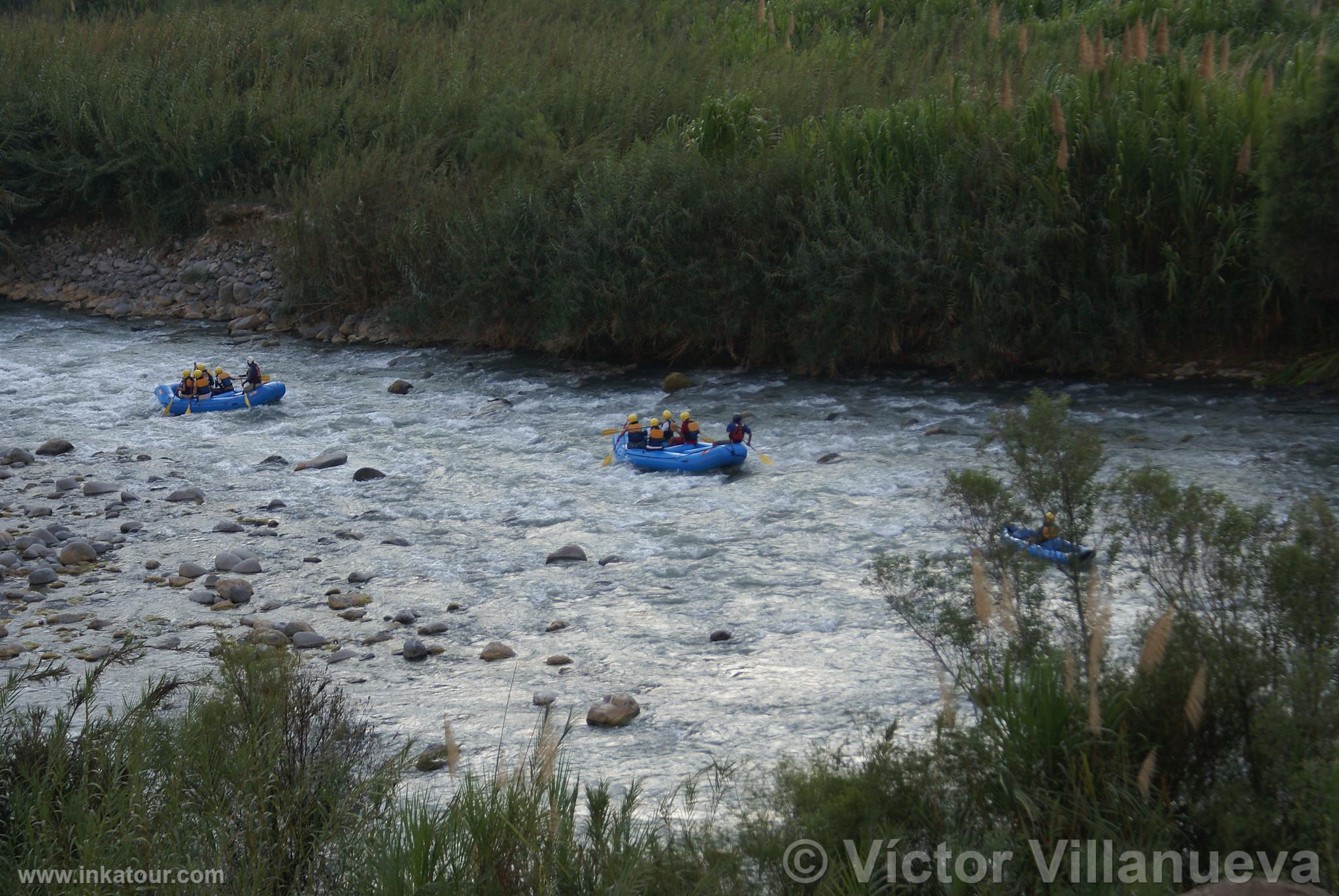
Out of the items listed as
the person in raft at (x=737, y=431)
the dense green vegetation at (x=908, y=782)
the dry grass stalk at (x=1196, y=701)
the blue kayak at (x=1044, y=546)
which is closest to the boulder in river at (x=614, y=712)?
the dense green vegetation at (x=908, y=782)

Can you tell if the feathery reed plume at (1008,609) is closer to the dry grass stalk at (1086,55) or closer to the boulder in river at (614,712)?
the boulder in river at (614,712)

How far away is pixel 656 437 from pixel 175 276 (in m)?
12.5

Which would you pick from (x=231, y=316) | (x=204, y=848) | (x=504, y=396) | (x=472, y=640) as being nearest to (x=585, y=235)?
(x=504, y=396)

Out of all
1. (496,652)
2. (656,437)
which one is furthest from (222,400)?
(496,652)

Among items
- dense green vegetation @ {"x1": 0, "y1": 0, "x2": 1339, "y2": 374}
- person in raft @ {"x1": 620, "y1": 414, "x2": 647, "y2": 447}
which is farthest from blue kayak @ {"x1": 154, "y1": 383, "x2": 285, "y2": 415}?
person in raft @ {"x1": 620, "y1": 414, "x2": 647, "y2": 447}

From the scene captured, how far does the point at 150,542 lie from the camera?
9.24m

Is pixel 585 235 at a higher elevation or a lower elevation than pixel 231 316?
higher

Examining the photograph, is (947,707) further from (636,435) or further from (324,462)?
(324,462)

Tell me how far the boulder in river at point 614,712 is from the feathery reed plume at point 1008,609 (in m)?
2.11

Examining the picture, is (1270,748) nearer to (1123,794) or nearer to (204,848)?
(1123,794)

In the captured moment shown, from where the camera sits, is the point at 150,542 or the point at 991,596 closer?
the point at 991,596

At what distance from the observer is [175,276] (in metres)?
20.1

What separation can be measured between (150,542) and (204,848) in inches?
243

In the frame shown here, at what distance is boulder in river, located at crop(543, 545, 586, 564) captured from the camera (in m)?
8.67
